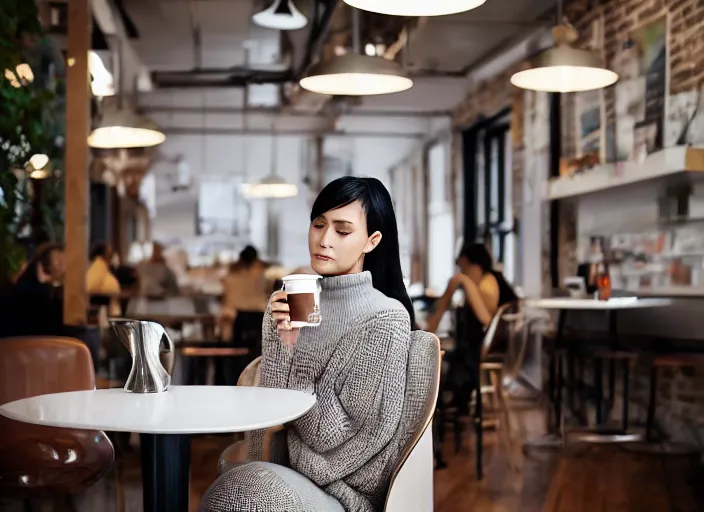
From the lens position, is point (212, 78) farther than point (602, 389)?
Yes

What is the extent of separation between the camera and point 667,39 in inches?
169

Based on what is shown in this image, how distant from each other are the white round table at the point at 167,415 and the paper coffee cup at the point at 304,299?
0.17 meters

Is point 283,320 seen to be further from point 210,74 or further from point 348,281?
point 210,74

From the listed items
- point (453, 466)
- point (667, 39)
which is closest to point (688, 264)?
point (667, 39)

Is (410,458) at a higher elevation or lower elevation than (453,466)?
higher

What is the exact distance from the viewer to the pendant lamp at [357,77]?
4.74 metres

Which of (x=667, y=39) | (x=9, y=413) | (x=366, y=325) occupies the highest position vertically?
(x=667, y=39)

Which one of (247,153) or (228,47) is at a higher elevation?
(228,47)

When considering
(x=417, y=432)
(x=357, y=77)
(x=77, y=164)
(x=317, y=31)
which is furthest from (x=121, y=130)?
(x=417, y=432)

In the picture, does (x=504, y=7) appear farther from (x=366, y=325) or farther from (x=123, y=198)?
(x=366, y=325)

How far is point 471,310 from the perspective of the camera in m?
4.68

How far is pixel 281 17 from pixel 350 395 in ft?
10.6

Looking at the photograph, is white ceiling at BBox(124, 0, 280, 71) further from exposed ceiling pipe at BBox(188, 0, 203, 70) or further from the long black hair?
the long black hair

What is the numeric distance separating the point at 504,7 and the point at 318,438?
3.13 meters
